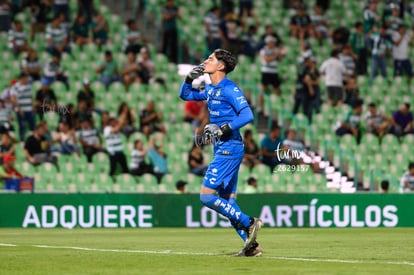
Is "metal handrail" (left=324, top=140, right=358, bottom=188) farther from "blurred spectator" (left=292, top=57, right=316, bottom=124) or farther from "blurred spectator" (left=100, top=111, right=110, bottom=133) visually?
"blurred spectator" (left=100, top=111, right=110, bottom=133)

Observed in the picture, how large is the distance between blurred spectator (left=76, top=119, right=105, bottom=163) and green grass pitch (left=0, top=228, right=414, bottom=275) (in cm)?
434

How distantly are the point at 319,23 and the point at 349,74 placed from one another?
8.46 ft

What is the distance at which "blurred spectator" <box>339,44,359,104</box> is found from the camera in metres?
28.2

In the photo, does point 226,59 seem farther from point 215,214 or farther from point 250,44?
point 250,44

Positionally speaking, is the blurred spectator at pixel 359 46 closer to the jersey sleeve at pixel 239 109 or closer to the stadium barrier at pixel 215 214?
the stadium barrier at pixel 215 214

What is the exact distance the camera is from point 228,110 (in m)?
13.5

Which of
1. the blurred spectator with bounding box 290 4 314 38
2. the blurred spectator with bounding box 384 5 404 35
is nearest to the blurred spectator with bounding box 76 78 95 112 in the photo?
the blurred spectator with bounding box 290 4 314 38

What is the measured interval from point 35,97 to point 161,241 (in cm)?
937

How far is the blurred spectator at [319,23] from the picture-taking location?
30328 mm

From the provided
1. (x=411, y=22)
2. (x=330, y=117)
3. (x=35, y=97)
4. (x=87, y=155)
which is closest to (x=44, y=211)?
(x=87, y=155)

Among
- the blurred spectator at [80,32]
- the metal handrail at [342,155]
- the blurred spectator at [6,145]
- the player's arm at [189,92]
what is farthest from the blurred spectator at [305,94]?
the player's arm at [189,92]

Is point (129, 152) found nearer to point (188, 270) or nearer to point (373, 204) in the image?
point (373, 204)

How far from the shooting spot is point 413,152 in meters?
26.2

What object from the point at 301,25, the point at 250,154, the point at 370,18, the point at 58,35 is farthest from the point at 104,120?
the point at 370,18
